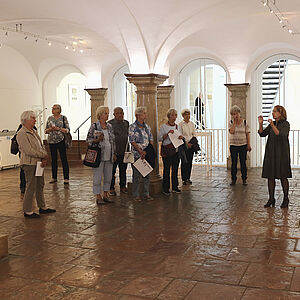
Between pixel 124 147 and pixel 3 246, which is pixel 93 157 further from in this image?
pixel 3 246

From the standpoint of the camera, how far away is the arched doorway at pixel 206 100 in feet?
42.9

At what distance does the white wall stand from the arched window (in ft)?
8.23

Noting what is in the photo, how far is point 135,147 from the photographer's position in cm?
699

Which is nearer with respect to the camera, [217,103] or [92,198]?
[92,198]

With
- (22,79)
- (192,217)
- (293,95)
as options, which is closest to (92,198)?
(192,217)

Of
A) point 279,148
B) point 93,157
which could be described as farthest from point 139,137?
point 279,148

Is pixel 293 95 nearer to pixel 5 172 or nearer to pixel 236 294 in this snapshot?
pixel 5 172

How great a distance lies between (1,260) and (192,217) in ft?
8.65

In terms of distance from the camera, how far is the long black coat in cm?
620

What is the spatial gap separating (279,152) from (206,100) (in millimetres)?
7627

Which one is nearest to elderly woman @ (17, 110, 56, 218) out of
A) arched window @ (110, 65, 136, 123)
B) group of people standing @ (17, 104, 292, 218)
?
group of people standing @ (17, 104, 292, 218)

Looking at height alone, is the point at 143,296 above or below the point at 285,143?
below

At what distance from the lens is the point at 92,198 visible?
7543 mm

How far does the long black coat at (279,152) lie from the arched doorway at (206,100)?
628 cm
